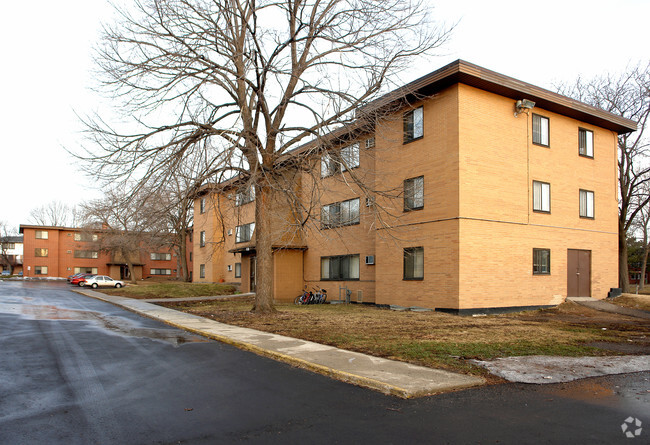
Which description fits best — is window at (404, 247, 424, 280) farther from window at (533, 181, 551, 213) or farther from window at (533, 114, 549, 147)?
window at (533, 114, 549, 147)

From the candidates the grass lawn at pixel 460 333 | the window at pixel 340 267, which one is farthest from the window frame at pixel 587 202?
the window at pixel 340 267

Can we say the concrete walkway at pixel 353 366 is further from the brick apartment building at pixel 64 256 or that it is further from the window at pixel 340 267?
the brick apartment building at pixel 64 256

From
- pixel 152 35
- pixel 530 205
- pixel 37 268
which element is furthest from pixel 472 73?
pixel 37 268

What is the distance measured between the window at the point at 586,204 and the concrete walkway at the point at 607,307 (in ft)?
12.9

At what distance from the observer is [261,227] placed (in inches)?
659

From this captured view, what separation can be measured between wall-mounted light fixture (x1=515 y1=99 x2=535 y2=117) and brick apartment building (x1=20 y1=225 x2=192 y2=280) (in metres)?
57.9

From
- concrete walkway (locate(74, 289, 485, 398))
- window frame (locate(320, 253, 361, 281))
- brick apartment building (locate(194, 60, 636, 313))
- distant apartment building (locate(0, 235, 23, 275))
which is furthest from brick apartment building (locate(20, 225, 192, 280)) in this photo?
concrete walkway (locate(74, 289, 485, 398))

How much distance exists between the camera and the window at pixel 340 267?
24.8 m

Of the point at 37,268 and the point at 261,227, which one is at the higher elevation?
the point at 261,227

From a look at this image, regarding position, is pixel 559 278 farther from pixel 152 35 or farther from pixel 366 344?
pixel 152 35

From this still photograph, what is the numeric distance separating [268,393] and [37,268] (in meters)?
74.5

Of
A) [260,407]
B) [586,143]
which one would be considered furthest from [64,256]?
[260,407]

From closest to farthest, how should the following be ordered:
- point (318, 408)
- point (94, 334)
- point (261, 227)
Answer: point (318, 408), point (94, 334), point (261, 227)

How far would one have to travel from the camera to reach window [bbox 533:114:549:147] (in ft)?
67.7
